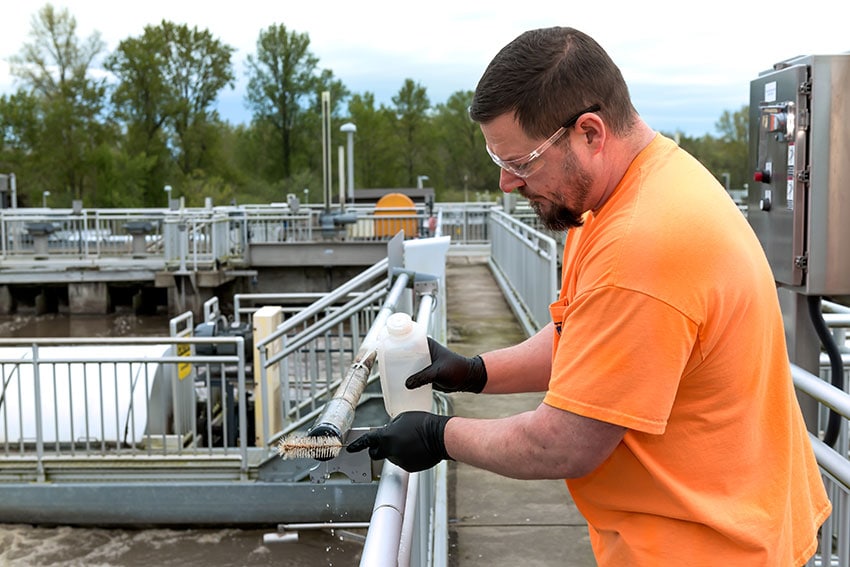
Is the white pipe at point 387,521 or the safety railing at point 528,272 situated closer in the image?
the white pipe at point 387,521

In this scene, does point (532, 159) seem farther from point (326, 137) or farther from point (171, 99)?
point (171, 99)

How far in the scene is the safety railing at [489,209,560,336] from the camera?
8820 mm

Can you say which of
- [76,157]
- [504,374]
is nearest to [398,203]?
[504,374]

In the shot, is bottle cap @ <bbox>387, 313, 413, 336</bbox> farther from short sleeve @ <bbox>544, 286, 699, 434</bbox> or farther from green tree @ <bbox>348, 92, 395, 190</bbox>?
green tree @ <bbox>348, 92, 395, 190</bbox>

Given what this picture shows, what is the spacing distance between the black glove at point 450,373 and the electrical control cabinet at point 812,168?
6.91 ft

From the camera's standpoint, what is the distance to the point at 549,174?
188 centimetres

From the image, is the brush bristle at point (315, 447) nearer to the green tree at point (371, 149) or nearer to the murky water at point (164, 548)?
the murky water at point (164, 548)

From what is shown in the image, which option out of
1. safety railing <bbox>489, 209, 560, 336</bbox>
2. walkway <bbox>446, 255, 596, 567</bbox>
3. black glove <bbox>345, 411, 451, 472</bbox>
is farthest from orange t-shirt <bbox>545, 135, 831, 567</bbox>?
safety railing <bbox>489, 209, 560, 336</bbox>

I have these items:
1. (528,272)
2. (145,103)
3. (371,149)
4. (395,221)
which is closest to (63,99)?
(145,103)

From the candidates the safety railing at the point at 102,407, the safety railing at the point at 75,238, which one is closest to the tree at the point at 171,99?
the safety railing at the point at 75,238

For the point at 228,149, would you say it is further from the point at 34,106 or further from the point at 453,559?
the point at 453,559

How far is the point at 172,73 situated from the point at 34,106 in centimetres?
1000

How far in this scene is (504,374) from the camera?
8.21 ft

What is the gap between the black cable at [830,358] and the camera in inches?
144
